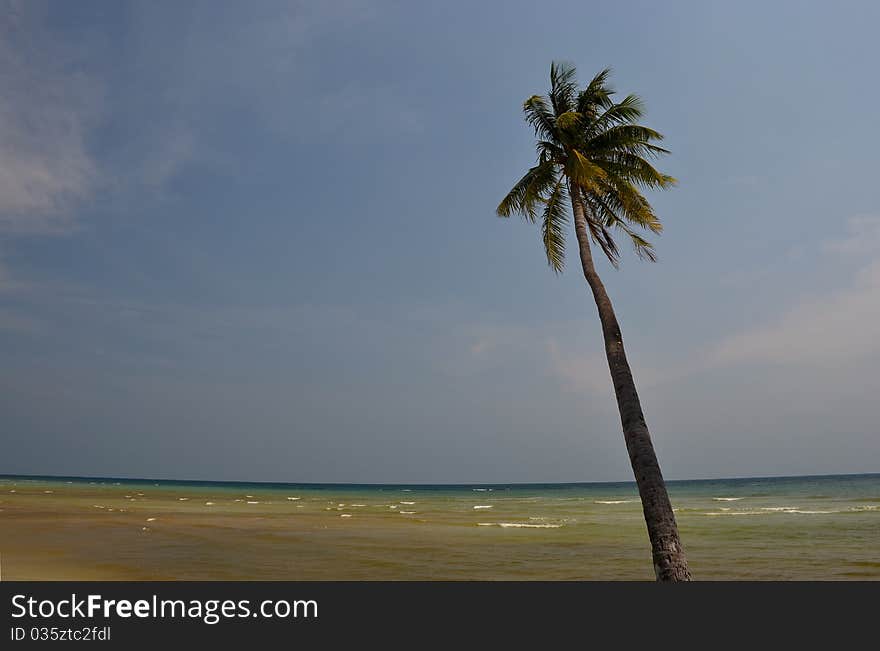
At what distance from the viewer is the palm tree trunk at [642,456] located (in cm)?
926

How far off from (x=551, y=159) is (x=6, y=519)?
1114 inches

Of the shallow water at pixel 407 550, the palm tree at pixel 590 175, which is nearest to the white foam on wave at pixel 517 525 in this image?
the shallow water at pixel 407 550

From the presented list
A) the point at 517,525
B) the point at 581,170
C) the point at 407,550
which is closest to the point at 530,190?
the point at 581,170

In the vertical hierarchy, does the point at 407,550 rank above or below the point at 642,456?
below

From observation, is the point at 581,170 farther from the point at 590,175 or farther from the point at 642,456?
the point at 642,456

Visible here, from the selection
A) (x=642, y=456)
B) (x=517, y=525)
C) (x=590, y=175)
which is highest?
(x=590, y=175)

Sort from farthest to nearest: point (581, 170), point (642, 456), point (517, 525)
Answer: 1. point (517, 525)
2. point (581, 170)
3. point (642, 456)

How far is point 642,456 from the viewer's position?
1006 centimetres

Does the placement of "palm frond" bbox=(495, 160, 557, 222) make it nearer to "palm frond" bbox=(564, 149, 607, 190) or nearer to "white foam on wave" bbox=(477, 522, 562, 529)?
"palm frond" bbox=(564, 149, 607, 190)

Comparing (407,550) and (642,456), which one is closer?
(642,456)

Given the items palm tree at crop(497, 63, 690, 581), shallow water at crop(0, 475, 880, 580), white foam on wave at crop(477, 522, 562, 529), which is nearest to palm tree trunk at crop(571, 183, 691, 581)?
palm tree at crop(497, 63, 690, 581)

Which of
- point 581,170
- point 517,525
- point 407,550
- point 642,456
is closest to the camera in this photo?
point 642,456

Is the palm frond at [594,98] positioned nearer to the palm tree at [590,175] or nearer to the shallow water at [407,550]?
the palm tree at [590,175]
